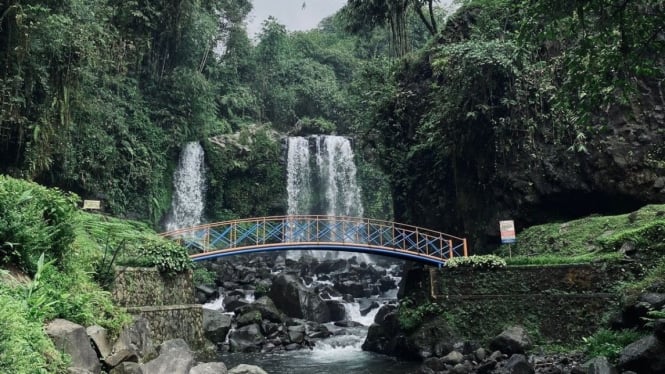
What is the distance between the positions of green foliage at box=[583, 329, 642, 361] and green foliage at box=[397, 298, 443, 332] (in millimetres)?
4264

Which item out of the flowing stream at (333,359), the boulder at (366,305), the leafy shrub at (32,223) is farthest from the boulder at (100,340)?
the boulder at (366,305)

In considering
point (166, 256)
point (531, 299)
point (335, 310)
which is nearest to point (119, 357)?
point (166, 256)

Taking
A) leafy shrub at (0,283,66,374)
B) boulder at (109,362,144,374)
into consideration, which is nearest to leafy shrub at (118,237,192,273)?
boulder at (109,362,144,374)

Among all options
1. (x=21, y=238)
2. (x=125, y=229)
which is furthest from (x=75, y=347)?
(x=125, y=229)

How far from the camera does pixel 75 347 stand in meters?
5.80

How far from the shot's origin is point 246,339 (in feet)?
53.0

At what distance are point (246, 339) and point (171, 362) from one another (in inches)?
375

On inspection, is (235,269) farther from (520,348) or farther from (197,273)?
(520,348)

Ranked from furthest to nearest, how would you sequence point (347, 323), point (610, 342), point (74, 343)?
point (347, 323), point (610, 342), point (74, 343)

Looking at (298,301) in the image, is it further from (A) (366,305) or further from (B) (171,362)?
(B) (171,362)

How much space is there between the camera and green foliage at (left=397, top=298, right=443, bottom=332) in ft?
46.5

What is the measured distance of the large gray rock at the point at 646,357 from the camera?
753cm

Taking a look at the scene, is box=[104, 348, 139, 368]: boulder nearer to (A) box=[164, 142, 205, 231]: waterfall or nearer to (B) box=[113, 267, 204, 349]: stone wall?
(B) box=[113, 267, 204, 349]: stone wall

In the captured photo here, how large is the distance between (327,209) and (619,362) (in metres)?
21.9
